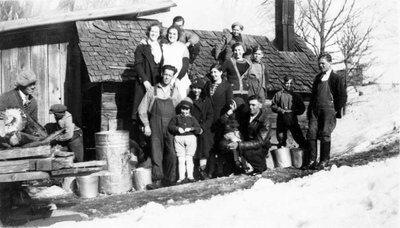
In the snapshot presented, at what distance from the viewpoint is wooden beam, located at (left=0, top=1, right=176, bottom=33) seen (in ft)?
28.3

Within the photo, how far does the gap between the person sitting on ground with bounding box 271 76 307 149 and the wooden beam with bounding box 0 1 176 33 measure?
3.12 meters

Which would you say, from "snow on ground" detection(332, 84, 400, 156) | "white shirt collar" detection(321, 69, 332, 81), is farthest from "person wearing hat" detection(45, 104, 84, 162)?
"snow on ground" detection(332, 84, 400, 156)

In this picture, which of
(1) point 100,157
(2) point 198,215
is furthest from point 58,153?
(1) point 100,157

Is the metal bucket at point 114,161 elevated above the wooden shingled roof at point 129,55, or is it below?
below

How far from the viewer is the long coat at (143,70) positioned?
25.7 ft

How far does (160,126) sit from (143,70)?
1151mm

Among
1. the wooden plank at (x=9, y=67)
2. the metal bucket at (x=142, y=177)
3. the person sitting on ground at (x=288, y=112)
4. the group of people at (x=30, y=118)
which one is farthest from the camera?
the wooden plank at (x=9, y=67)

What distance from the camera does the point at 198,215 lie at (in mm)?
4582

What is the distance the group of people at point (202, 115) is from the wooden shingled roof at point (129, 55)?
102 cm

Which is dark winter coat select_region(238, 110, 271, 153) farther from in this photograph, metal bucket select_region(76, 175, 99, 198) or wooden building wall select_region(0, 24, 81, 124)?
wooden building wall select_region(0, 24, 81, 124)

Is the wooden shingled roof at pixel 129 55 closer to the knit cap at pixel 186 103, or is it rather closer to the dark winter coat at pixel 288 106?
the dark winter coat at pixel 288 106

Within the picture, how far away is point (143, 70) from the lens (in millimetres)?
7941

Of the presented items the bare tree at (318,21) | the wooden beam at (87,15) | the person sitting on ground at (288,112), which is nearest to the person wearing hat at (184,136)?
the person sitting on ground at (288,112)

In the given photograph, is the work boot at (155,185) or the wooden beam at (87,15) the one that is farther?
the wooden beam at (87,15)
